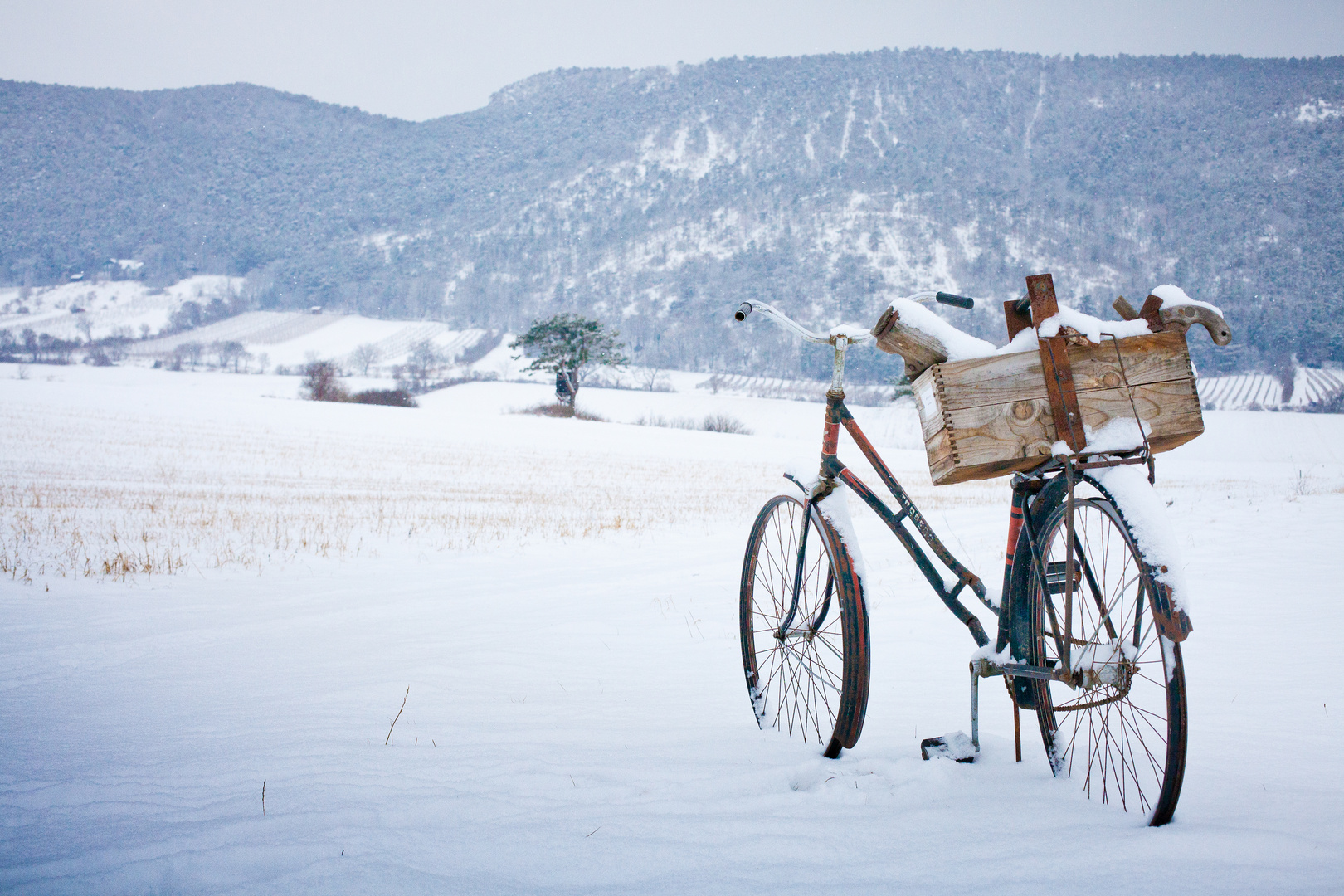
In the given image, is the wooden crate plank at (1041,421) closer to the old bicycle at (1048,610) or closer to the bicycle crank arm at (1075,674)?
the old bicycle at (1048,610)

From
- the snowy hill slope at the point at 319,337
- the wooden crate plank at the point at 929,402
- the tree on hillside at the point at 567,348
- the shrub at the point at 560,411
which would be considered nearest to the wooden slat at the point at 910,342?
the wooden crate plank at the point at 929,402

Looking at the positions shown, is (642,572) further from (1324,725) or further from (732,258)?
(732,258)

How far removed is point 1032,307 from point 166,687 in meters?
4.54

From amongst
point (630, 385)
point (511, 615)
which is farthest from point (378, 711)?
point (630, 385)

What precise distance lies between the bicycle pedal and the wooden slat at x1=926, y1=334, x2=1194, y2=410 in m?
1.27

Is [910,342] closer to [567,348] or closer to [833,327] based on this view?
[833,327]

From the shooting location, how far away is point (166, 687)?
3828 mm

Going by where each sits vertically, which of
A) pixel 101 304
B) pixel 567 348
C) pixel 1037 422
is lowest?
pixel 1037 422

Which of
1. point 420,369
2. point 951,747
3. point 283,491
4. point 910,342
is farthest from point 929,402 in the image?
point 420,369

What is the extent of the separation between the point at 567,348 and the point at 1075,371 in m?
62.3

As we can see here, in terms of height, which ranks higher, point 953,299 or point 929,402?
point 953,299

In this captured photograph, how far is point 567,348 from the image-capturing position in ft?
207

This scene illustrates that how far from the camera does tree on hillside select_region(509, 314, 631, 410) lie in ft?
207

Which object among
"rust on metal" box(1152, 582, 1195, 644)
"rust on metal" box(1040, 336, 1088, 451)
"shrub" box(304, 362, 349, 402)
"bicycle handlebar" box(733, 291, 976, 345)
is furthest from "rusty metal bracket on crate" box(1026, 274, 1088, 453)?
"shrub" box(304, 362, 349, 402)
